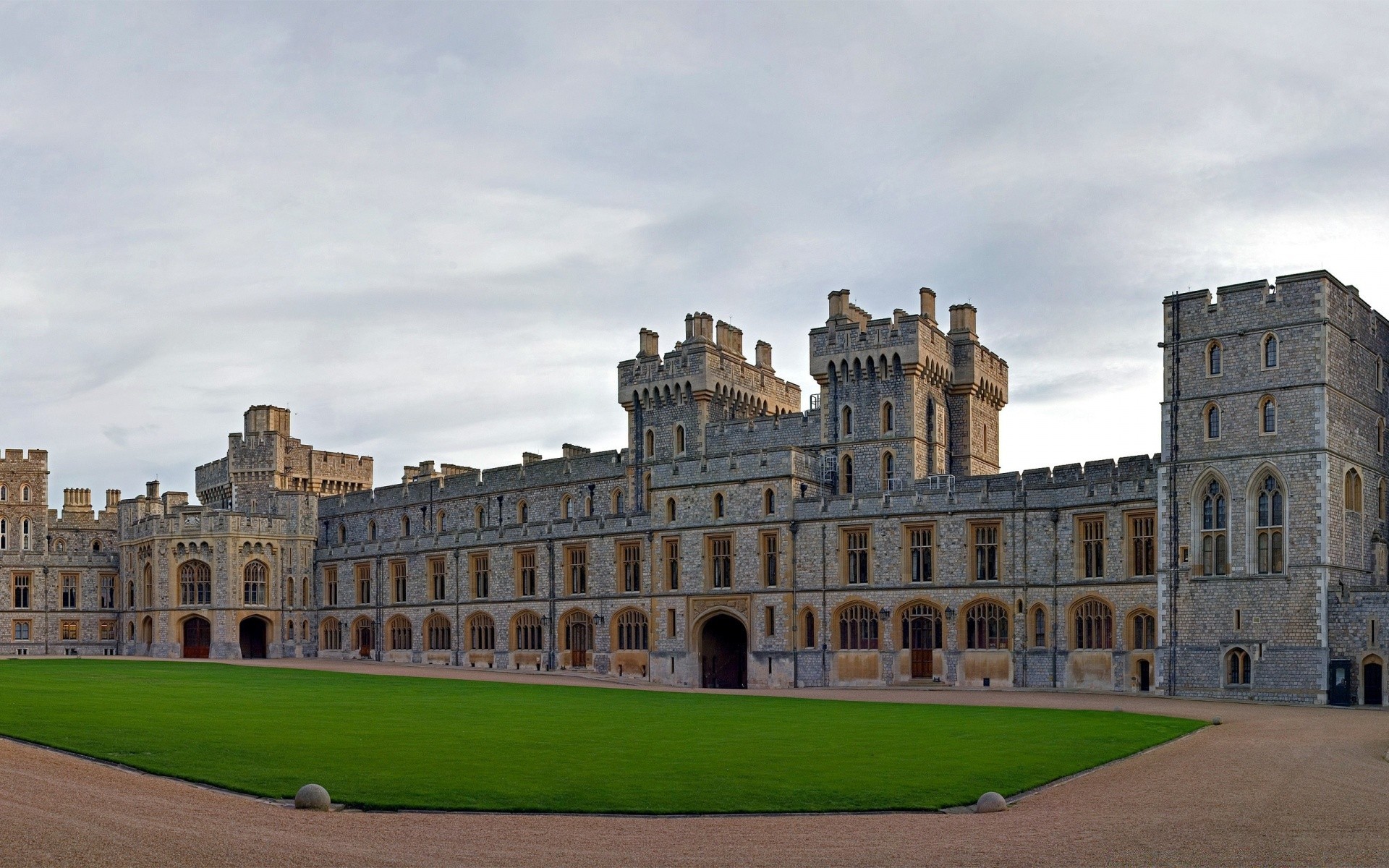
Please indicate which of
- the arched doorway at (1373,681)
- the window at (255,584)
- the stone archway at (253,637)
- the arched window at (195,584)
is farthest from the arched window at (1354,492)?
the stone archway at (253,637)

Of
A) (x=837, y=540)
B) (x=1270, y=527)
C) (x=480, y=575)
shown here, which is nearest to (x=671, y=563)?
(x=837, y=540)

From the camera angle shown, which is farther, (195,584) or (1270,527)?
(195,584)

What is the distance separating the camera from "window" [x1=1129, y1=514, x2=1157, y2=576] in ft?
162

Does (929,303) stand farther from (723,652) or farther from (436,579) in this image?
(436,579)

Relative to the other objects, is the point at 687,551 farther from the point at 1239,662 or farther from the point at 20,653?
the point at 20,653

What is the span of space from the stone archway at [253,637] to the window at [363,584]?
7342 mm

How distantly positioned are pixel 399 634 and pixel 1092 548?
39409 millimetres

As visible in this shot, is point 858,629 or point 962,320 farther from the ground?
point 962,320

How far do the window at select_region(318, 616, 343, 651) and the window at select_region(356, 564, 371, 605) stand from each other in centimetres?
227

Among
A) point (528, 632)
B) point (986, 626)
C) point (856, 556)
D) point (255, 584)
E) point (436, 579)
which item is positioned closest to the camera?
point (986, 626)

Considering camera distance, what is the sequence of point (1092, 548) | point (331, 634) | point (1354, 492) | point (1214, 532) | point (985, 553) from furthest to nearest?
point (331, 634) → point (985, 553) → point (1092, 548) → point (1354, 492) → point (1214, 532)

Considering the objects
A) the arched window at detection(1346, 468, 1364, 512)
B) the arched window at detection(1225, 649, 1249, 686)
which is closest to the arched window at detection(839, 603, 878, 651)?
the arched window at detection(1225, 649, 1249, 686)

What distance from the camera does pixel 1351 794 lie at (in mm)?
21312

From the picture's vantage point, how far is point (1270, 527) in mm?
45344
